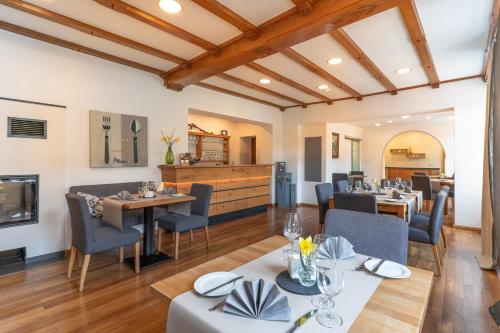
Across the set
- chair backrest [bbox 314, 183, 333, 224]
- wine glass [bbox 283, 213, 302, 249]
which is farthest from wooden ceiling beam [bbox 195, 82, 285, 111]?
wine glass [bbox 283, 213, 302, 249]

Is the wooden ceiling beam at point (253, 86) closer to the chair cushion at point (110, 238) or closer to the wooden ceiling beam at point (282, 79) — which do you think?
the wooden ceiling beam at point (282, 79)

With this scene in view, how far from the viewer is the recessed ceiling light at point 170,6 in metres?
2.35

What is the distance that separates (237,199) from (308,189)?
2.44 m

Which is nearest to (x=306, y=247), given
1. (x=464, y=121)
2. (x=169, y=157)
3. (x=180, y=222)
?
(x=180, y=222)

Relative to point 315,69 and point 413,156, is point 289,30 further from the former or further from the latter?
point 413,156

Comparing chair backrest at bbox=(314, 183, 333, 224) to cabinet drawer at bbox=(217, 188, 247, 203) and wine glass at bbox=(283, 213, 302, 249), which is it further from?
wine glass at bbox=(283, 213, 302, 249)

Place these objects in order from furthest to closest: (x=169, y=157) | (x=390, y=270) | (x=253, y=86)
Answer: (x=253, y=86)
(x=169, y=157)
(x=390, y=270)

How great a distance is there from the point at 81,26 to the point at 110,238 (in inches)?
86.5

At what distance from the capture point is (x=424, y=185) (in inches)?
212

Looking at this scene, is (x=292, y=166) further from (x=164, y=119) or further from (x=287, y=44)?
(x=287, y=44)

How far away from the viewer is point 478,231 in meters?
4.41

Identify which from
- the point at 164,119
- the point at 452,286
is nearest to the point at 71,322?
the point at 164,119

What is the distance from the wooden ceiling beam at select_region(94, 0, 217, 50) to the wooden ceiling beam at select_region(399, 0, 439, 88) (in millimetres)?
2063

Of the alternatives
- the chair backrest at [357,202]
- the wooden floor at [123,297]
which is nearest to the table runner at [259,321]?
the wooden floor at [123,297]
